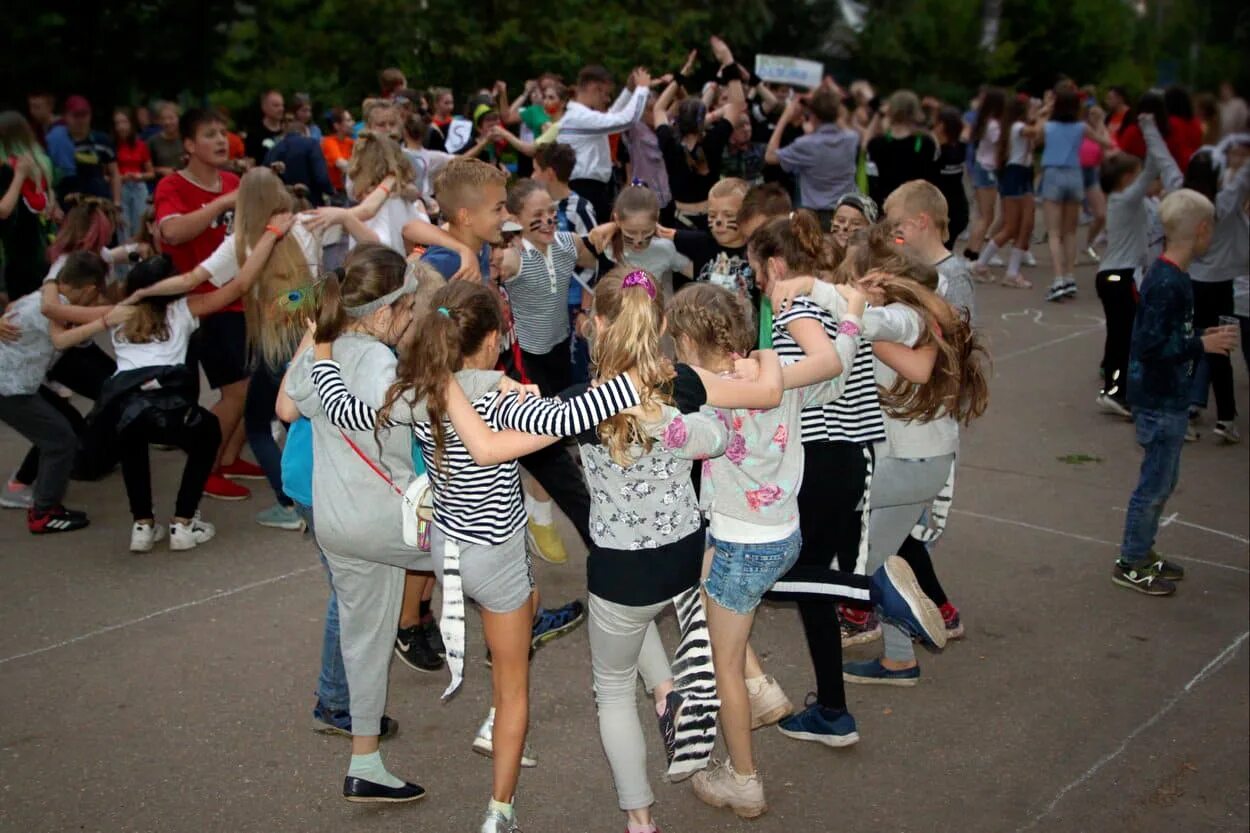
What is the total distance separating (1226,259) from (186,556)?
651 centimetres

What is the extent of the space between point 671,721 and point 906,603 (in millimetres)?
1087

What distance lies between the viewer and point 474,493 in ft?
12.0

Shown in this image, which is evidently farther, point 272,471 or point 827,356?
point 272,471

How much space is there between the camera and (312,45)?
934 inches

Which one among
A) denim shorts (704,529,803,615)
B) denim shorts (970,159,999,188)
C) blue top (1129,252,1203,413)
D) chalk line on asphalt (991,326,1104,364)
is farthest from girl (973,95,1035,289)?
denim shorts (704,529,803,615)

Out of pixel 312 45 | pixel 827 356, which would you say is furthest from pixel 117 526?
pixel 312 45

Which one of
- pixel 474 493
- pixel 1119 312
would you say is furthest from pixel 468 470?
pixel 1119 312

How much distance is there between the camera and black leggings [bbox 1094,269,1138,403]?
8742 millimetres

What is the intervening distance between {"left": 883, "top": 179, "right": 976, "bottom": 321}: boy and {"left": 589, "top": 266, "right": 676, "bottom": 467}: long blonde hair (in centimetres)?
184

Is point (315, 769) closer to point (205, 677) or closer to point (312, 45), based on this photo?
point (205, 677)

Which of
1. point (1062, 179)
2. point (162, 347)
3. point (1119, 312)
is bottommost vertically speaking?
point (1119, 312)

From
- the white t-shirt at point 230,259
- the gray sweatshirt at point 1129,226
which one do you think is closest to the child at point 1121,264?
the gray sweatshirt at point 1129,226

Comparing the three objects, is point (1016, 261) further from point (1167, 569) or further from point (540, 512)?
point (540, 512)

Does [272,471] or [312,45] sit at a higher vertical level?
[312,45]
